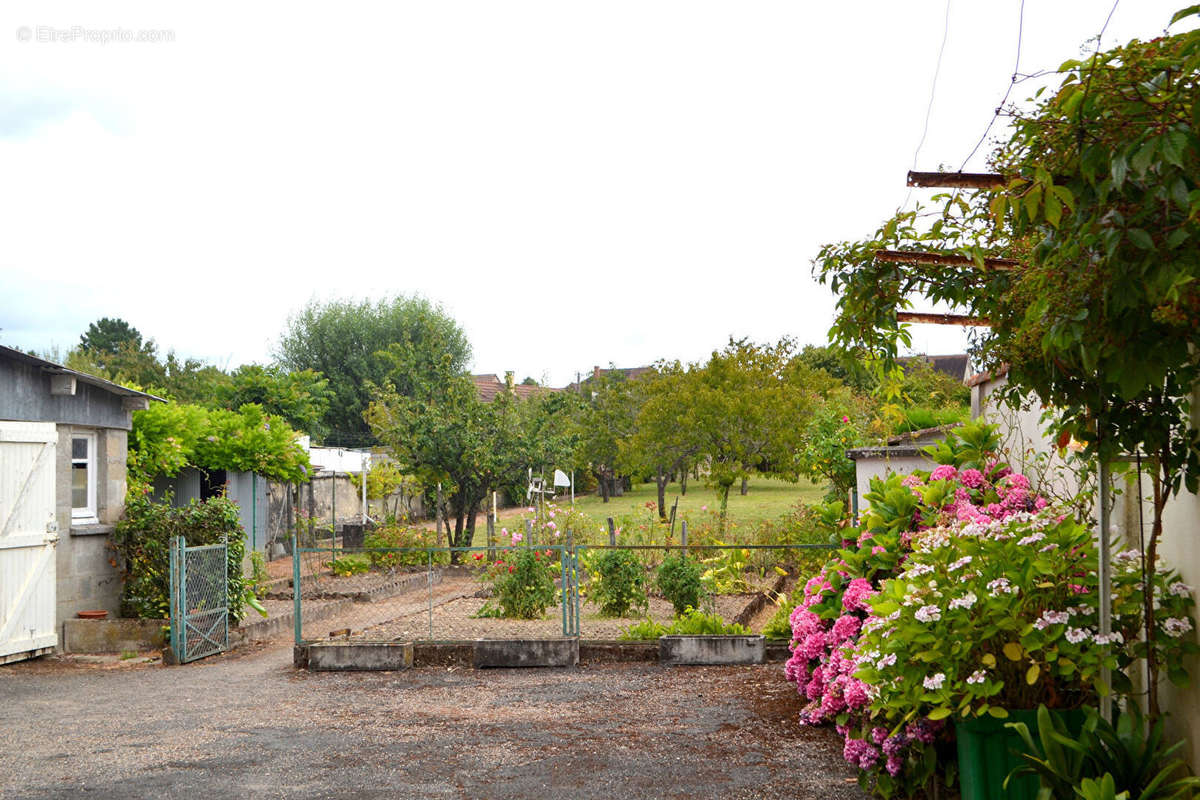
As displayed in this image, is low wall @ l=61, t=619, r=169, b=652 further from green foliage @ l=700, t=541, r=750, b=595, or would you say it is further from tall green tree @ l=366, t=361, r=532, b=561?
tall green tree @ l=366, t=361, r=532, b=561

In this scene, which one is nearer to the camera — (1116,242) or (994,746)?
(1116,242)

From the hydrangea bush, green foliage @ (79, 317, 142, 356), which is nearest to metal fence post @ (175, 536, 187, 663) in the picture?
the hydrangea bush

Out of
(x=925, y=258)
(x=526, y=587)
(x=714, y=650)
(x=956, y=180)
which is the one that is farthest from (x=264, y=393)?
(x=956, y=180)

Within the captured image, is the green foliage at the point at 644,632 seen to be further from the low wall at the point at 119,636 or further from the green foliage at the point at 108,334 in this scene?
the green foliage at the point at 108,334

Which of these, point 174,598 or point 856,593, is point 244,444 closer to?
point 174,598

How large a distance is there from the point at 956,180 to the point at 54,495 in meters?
9.89

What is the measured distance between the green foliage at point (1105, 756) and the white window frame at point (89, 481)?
10.6 m

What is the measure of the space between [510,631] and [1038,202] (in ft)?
29.3

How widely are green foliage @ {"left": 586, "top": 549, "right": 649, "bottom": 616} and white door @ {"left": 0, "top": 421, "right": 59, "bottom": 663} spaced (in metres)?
5.98

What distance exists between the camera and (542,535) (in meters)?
17.4

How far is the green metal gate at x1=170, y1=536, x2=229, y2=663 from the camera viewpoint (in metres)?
10.8

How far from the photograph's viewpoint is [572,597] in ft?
37.1

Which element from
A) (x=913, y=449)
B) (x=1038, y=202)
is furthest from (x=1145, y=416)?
(x=913, y=449)

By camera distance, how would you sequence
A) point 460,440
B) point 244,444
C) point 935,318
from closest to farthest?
point 935,318 < point 244,444 < point 460,440
